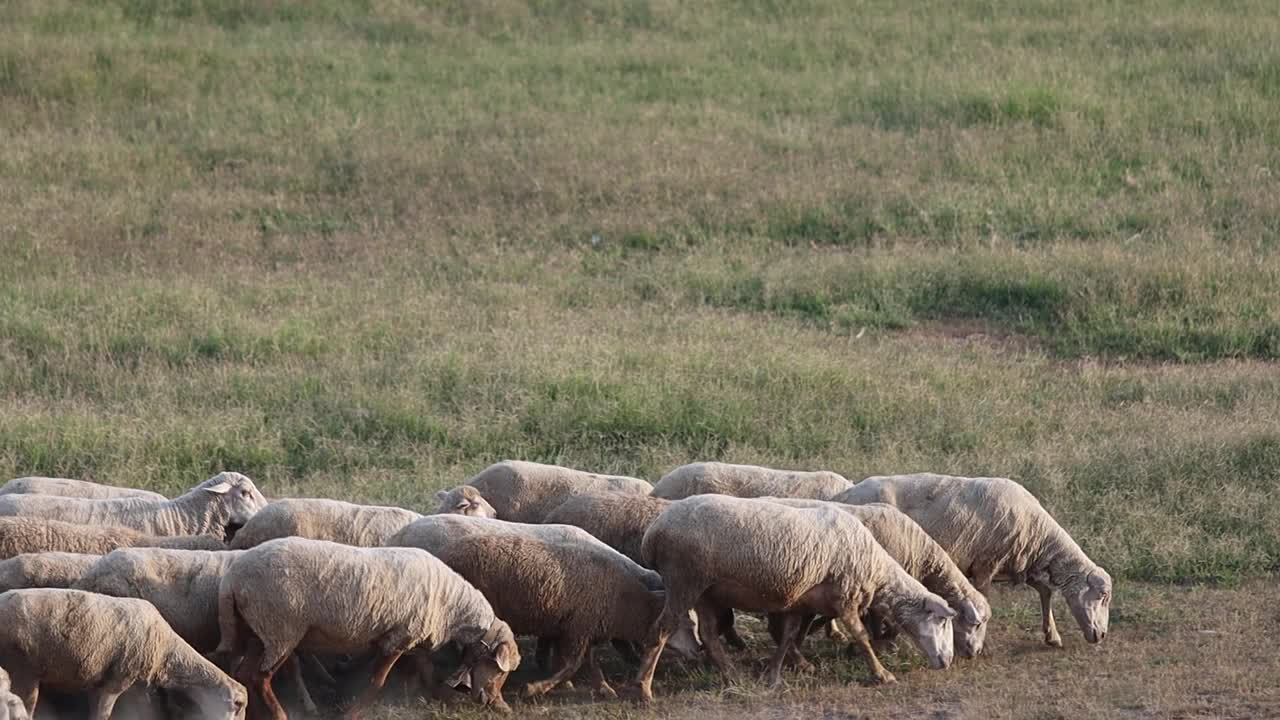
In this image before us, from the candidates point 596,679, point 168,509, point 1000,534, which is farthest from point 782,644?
point 168,509

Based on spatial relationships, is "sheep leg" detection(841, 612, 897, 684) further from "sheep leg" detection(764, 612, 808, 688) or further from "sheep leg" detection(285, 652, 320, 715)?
"sheep leg" detection(285, 652, 320, 715)

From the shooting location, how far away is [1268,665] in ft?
27.0

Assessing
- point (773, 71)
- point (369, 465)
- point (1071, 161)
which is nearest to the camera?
point (369, 465)

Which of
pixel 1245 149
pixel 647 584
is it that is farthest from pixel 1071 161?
pixel 647 584

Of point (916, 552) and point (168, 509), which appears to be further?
point (168, 509)

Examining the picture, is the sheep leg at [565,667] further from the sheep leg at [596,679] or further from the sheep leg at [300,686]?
the sheep leg at [300,686]

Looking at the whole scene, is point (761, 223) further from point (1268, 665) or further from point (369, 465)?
point (1268, 665)

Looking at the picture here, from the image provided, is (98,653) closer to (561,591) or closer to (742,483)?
(561,591)

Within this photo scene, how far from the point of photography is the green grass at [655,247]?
1148cm

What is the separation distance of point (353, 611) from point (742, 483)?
273 centimetres

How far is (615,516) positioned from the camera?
8969 mm

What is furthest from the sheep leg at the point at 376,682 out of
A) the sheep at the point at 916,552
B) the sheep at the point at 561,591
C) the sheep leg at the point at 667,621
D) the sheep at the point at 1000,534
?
the sheep at the point at 1000,534

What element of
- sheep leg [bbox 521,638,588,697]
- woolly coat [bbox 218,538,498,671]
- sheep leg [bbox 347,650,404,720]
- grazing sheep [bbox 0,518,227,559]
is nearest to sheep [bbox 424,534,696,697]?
sheep leg [bbox 521,638,588,697]

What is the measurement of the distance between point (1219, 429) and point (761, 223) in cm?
647
